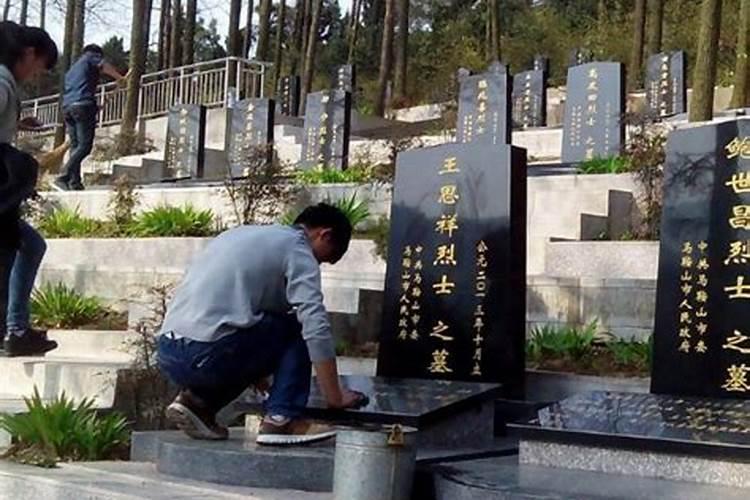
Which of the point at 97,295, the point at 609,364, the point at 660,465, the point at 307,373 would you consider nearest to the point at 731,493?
Result: the point at 660,465

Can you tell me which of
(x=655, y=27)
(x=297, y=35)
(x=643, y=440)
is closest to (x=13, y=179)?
(x=643, y=440)

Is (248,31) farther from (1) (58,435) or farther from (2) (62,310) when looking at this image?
(1) (58,435)

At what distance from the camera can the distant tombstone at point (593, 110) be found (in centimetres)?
1443

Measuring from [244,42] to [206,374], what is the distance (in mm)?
31361

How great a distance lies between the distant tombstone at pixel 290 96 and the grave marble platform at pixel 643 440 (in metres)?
21.2

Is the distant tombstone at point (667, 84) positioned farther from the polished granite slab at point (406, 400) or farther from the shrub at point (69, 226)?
the polished granite slab at point (406, 400)

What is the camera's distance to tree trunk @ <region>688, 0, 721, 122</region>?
1323 cm

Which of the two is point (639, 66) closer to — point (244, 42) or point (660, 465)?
point (244, 42)

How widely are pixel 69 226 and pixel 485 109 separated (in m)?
5.31

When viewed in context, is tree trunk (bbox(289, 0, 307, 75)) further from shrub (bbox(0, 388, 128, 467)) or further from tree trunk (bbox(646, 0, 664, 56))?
shrub (bbox(0, 388, 128, 467))

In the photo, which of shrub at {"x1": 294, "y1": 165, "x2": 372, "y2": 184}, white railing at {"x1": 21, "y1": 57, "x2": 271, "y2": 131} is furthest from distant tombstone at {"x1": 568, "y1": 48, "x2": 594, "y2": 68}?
shrub at {"x1": 294, "y1": 165, "x2": 372, "y2": 184}

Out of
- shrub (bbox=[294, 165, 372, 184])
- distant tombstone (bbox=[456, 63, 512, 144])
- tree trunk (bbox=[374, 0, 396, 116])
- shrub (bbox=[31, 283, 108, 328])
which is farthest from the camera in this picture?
tree trunk (bbox=[374, 0, 396, 116])

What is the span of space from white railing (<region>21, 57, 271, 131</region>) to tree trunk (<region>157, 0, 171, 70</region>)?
6.29 m

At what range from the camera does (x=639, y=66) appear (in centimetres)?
2473
